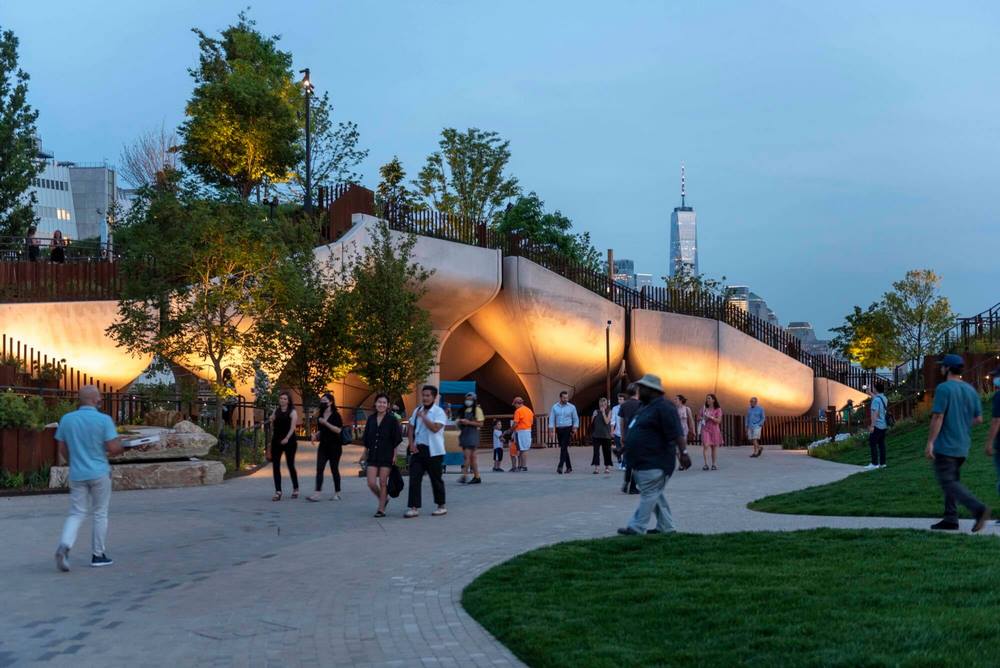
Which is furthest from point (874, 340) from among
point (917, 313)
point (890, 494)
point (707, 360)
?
point (890, 494)

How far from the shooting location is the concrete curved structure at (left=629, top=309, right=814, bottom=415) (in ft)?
135

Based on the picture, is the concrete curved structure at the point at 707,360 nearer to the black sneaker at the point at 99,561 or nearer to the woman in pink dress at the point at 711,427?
the woman in pink dress at the point at 711,427

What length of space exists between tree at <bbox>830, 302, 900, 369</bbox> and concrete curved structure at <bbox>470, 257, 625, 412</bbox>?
2550 centimetres

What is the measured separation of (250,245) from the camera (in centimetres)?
2397

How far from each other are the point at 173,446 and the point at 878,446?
1304cm

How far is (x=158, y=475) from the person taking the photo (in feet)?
61.2

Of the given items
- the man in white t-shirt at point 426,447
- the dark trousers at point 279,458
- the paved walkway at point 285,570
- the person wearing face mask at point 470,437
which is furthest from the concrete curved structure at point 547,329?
the man in white t-shirt at point 426,447

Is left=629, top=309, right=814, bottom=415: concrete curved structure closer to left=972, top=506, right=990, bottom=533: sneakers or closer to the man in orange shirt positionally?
the man in orange shirt

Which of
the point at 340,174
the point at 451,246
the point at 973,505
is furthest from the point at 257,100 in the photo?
the point at 973,505

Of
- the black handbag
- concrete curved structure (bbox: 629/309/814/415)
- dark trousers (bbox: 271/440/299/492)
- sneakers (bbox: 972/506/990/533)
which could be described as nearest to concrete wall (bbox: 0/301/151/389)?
dark trousers (bbox: 271/440/299/492)

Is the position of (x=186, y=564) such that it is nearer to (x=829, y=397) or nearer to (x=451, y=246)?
(x=451, y=246)

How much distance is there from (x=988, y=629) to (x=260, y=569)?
635 centimetres

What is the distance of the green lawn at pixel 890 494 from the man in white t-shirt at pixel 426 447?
4.15 metres

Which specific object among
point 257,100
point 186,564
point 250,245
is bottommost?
point 186,564
